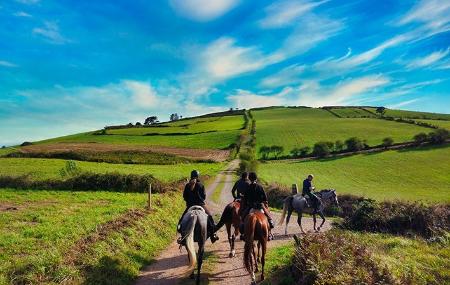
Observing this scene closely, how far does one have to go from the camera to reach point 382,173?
65.2 meters

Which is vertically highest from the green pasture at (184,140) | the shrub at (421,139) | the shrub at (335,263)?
the green pasture at (184,140)

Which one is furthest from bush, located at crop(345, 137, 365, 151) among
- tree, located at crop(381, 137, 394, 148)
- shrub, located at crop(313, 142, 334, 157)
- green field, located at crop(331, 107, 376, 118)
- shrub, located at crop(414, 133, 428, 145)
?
green field, located at crop(331, 107, 376, 118)

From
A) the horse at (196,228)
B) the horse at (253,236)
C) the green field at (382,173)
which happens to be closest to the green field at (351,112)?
the green field at (382,173)

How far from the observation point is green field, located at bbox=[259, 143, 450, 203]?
5278 cm

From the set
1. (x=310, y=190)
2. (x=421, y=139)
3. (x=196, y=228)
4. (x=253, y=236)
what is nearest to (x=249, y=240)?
(x=253, y=236)

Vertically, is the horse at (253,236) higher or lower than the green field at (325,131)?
lower

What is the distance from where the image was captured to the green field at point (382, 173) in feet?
173

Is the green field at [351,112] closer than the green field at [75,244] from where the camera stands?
No

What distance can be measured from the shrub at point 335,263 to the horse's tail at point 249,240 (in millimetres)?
1392

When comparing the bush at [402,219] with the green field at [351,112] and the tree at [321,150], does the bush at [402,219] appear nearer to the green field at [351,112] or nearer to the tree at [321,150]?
the tree at [321,150]

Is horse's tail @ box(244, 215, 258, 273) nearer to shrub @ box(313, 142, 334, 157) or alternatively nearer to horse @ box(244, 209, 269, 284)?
horse @ box(244, 209, 269, 284)

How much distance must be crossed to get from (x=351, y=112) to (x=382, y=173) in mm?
101272

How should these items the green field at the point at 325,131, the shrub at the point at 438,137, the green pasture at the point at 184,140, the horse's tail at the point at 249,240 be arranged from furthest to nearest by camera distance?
the green pasture at the point at 184,140
the green field at the point at 325,131
the shrub at the point at 438,137
the horse's tail at the point at 249,240

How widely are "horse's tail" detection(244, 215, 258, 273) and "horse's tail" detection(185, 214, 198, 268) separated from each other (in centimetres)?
166
